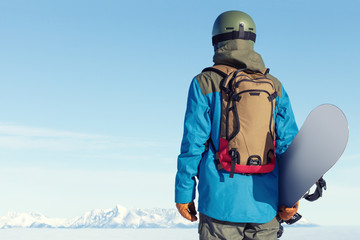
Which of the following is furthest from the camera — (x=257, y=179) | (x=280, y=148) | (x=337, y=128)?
(x=280, y=148)

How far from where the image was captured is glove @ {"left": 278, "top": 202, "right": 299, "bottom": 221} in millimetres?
3848

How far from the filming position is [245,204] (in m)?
3.60

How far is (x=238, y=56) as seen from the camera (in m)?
3.80

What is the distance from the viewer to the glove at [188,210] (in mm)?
3768

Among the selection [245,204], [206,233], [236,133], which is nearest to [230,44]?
[236,133]

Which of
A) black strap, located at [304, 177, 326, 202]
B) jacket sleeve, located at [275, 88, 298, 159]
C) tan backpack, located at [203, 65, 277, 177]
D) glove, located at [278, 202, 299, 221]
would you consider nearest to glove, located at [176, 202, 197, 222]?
tan backpack, located at [203, 65, 277, 177]

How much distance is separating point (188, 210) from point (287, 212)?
91 cm

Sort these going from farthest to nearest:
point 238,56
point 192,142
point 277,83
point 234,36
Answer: point 277,83
point 234,36
point 238,56
point 192,142

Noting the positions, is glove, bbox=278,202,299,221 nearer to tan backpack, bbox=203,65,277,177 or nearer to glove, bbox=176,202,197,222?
tan backpack, bbox=203,65,277,177

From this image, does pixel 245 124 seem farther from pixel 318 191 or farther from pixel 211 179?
pixel 318 191

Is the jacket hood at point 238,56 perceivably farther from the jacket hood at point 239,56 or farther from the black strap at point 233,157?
the black strap at point 233,157

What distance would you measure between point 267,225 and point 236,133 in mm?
897

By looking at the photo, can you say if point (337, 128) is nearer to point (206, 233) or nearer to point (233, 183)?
point (233, 183)

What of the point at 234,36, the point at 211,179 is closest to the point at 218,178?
the point at 211,179
